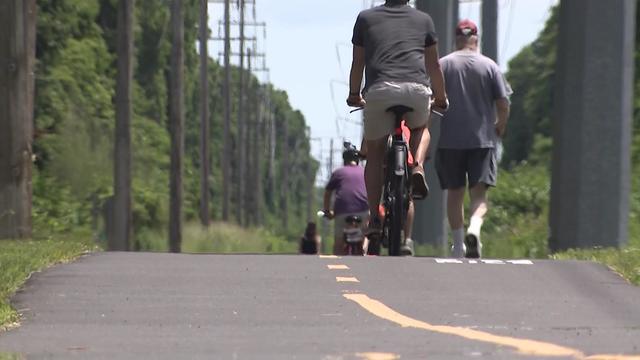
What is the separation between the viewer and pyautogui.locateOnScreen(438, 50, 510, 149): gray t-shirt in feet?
49.8

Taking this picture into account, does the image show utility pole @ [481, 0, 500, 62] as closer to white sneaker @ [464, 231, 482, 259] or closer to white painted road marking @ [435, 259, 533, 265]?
white sneaker @ [464, 231, 482, 259]

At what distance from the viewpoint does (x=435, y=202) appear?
31.7 m

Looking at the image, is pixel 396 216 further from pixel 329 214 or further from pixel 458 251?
pixel 329 214

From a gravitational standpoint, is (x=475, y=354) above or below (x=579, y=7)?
below

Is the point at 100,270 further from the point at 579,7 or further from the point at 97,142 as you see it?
the point at 97,142

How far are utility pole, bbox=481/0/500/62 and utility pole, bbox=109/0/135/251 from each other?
6.89 meters

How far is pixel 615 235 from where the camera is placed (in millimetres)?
17859

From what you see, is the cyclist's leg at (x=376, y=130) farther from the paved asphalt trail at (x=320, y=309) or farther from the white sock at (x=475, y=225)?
the paved asphalt trail at (x=320, y=309)

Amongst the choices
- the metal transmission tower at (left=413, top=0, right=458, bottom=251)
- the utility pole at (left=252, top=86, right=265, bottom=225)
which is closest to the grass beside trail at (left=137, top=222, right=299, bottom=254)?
the metal transmission tower at (left=413, top=0, right=458, bottom=251)

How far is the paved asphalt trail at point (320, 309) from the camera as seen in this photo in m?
8.38

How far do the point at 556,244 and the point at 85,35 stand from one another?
50.2 meters

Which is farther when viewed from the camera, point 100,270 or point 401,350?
point 100,270

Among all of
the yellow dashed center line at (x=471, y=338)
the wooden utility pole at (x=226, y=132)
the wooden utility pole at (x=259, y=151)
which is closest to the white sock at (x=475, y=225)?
the yellow dashed center line at (x=471, y=338)

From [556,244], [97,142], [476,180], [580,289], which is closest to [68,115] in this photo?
[97,142]
